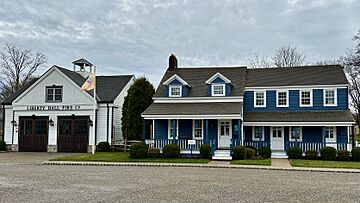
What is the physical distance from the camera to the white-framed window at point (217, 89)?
86.4 feet

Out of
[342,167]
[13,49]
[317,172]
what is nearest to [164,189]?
[317,172]

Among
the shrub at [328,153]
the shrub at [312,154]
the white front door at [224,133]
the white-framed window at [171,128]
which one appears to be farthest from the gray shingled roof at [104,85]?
the shrub at [328,153]

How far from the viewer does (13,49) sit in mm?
50625

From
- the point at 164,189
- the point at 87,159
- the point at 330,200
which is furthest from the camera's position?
the point at 87,159

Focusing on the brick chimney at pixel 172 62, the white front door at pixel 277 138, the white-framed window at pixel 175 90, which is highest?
the brick chimney at pixel 172 62

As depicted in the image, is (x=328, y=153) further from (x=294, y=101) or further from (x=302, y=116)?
(x=294, y=101)

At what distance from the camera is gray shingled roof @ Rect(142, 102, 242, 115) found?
944 inches

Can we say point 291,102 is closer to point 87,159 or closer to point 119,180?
point 87,159

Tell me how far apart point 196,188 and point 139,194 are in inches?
84.0

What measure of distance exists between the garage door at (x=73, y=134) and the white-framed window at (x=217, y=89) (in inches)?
389

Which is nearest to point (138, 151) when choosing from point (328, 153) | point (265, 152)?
point (265, 152)

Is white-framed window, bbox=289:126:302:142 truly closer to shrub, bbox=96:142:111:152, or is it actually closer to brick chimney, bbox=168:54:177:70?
brick chimney, bbox=168:54:177:70

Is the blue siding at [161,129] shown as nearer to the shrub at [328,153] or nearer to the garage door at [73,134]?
the garage door at [73,134]

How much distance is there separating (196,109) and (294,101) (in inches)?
289
